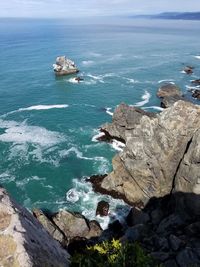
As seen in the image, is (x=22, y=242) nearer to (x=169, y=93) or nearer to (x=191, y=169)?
(x=191, y=169)

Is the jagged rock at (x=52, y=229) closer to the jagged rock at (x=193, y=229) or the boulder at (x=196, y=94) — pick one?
the jagged rock at (x=193, y=229)

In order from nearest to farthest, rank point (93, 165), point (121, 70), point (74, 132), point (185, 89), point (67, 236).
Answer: point (67, 236) → point (93, 165) → point (74, 132) → point (185, 89) → point (121, 70)

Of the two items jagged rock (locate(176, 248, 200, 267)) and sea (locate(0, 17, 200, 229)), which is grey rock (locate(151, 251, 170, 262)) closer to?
jagged rock (locate(176, 248, 200, 267))

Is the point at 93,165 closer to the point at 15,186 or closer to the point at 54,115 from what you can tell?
the point at 15,186

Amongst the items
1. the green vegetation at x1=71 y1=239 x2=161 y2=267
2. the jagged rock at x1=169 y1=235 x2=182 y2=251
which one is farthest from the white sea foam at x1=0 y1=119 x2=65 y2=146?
the green vegetation at x1=71 y1=239 x2=161 y2=267

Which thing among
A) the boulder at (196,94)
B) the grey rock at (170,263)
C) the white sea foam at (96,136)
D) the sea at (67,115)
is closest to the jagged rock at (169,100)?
the sea at (67,115)

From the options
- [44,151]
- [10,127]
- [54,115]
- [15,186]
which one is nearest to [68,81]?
[54,115]
